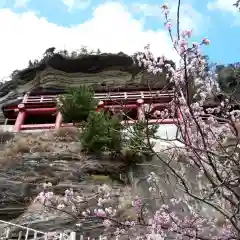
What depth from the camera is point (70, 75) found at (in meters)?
28.9

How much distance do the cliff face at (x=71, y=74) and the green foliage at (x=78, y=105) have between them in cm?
745

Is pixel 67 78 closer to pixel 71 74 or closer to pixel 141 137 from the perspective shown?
pixel 71 74

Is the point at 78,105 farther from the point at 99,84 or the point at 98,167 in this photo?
the point at 99,84

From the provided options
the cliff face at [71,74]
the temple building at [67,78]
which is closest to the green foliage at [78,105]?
the temple building at [67,78]

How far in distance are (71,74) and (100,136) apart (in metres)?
14.8

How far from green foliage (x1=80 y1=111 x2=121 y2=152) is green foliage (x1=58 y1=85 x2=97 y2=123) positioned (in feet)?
14.3

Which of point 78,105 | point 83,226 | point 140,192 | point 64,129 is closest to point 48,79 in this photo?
point 78,105

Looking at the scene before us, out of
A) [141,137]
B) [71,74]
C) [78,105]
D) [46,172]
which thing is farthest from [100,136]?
[71,74]

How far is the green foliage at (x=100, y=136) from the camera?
1467 centimetres

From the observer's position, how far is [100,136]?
14812 mm

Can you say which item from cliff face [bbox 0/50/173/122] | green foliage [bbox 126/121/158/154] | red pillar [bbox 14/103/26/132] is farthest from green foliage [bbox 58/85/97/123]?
green foliage [bbox 126/121/158/154]

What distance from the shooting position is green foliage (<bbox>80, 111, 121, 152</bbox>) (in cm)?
1467

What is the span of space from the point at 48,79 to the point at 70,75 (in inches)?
61.0

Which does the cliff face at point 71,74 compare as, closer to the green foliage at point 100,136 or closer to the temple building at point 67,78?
the temple building at point 67,78
